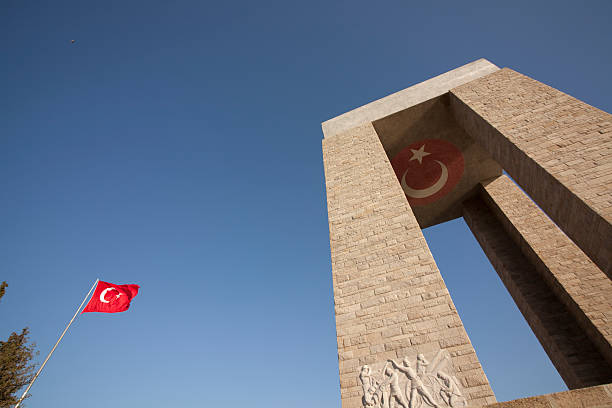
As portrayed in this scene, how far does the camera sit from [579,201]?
4.29 m

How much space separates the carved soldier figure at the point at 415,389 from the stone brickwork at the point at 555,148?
321cm

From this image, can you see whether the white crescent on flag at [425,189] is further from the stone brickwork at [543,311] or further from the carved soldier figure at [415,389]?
the carved soldier figure at [415,389]

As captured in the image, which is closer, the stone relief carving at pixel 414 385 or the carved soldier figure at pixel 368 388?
the stone relief carving at pixel 414 385

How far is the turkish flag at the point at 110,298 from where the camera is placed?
324 inches

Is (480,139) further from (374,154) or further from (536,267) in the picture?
(536,267)

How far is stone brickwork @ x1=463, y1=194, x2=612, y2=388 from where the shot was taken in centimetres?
646

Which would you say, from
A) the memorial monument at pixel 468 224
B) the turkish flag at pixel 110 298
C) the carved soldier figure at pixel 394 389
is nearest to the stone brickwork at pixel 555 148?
the memorial monument at pixel 468 224

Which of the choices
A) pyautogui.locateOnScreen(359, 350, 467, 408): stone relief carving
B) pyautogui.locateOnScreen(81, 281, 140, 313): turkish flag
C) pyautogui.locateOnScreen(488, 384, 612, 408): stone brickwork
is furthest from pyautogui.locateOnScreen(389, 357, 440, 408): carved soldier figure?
pyautogui.locateOnScreen(81, 281, 140, 313): turkish flag

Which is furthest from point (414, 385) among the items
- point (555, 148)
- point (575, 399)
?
point (555, 148)

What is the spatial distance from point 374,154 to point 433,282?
3.75 m

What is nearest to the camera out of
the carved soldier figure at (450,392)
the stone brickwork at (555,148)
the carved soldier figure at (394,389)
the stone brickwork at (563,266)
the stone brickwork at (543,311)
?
the carved soldier figure at (450,392)

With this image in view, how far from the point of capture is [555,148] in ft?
16.7

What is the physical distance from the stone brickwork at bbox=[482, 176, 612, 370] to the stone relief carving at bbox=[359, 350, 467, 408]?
16.3 feet

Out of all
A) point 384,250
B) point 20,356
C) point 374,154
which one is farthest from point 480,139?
point 20,356
